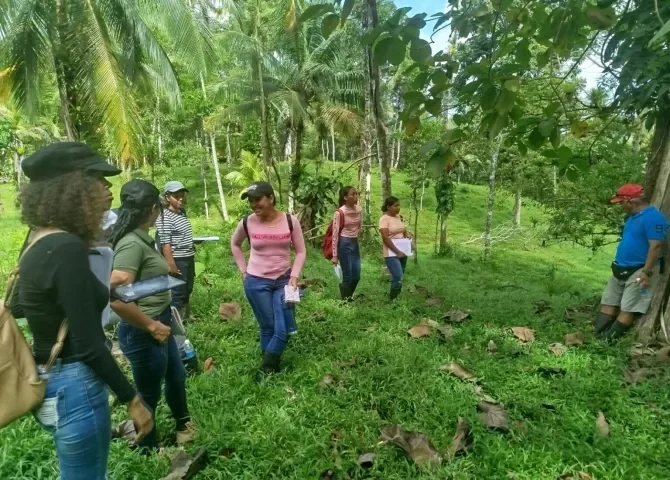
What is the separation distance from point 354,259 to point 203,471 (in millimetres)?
3977

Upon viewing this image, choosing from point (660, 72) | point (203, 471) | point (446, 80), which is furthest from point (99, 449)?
point (660, 72)

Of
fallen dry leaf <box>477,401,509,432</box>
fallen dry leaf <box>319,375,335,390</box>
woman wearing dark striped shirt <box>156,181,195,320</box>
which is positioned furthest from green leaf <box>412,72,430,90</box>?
woman wearing dark striped shirt <box>156,181,195,320</box>

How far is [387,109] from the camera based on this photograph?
94.9 feet

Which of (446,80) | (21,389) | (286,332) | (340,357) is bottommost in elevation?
(340,357)

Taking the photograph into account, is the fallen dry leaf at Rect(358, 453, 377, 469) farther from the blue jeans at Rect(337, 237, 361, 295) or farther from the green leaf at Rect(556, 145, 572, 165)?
the blue jeans at Rect(337, 237, 361, 295)

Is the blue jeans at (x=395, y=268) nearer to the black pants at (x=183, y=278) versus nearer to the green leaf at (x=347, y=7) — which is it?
the black pants at (x=183, y=278)

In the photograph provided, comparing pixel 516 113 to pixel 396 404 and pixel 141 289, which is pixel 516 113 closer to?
pixel 141 289

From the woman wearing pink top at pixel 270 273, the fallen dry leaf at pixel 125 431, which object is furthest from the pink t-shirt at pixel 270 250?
the fallen dry leaf at pixel 125 431

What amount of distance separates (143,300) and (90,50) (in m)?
8.27

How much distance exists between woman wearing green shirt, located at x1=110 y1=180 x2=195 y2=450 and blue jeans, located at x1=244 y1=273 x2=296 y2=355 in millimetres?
1067

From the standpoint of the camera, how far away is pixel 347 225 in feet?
21.1

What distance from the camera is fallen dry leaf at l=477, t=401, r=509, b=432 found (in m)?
3.19

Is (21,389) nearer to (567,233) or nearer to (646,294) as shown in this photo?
(646,294)

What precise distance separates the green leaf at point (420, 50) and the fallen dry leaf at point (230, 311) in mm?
4479
